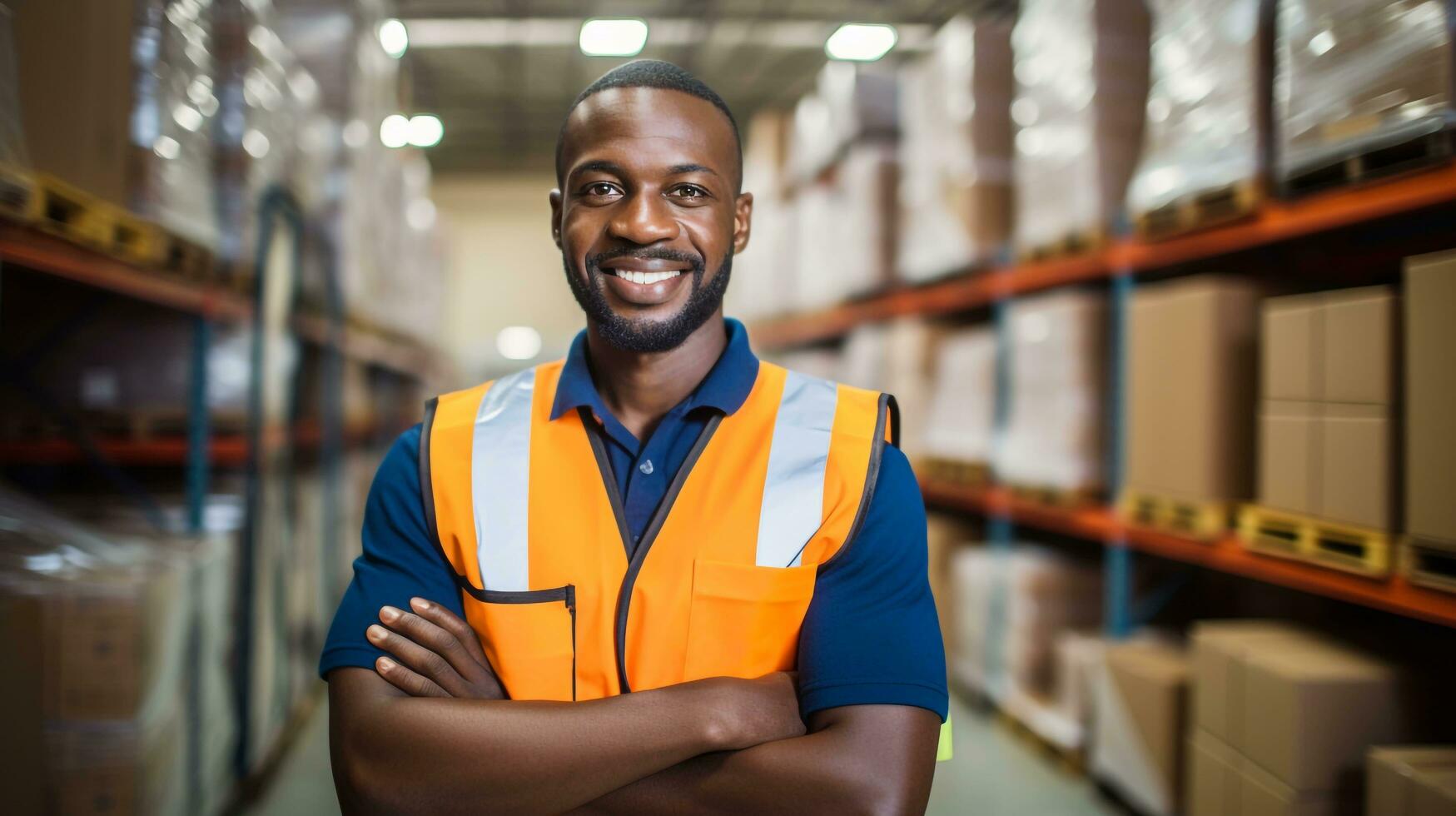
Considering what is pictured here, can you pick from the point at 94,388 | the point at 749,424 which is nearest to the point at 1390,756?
the point at 749,424

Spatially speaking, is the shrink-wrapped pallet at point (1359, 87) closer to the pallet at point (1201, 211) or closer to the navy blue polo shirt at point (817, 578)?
the pallet at point (1201, 211)

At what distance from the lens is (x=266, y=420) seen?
4223 millimetres

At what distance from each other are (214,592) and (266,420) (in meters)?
0.85

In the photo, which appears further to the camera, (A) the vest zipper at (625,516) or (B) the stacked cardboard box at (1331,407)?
(B) the stacked cardboard box at (1331,407)

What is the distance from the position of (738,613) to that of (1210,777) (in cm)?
251

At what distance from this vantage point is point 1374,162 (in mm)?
2818

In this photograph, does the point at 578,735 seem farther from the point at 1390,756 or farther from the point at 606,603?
the point at 1390,756

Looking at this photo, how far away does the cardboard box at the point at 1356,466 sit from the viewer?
2760mm

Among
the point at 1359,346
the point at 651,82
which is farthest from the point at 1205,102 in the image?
the point at 651,82

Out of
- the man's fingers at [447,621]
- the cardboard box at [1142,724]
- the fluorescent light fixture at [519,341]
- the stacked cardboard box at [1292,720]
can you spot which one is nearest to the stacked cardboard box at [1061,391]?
the cardboard box at [1142,724]

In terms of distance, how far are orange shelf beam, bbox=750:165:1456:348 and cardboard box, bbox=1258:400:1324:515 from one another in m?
0.60

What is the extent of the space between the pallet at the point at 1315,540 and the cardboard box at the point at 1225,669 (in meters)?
0.32

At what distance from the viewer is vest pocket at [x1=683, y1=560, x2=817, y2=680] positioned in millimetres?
1697

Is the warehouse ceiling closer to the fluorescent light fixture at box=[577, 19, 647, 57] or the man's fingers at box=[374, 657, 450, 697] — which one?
the fluorescent light fixture at box=[577, 19, 647, 57]
